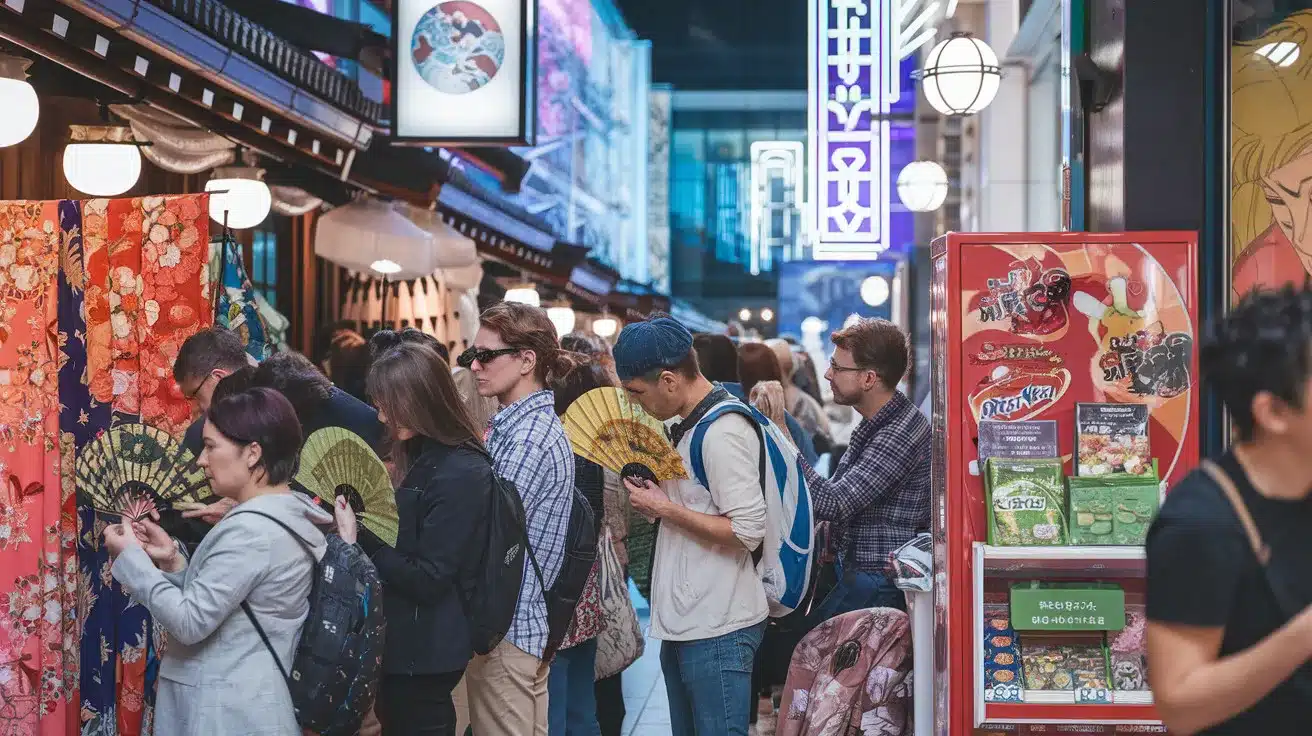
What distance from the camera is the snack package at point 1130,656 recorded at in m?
4.20

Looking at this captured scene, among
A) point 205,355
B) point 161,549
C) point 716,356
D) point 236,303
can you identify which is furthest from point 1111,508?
point 236,303

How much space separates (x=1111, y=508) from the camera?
4.19m

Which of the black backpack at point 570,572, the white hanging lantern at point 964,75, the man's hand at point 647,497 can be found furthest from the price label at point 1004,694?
the white hanging lantern at point 964,75

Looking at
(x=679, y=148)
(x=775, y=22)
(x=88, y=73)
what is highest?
(x=775, y=22)

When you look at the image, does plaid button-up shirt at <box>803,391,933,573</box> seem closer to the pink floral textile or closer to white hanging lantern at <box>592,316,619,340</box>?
the pink floral textile

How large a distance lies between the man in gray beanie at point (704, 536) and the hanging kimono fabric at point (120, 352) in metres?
1.92

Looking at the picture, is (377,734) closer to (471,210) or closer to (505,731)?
(505,731)

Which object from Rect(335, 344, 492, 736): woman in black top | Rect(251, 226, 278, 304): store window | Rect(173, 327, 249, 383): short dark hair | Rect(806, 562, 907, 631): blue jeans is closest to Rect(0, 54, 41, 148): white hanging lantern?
Rect(173, 327, 249, 383): short dark hair

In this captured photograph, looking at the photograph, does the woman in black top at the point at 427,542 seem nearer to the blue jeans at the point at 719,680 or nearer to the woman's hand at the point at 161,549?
the woman's hand at the point at 161,549

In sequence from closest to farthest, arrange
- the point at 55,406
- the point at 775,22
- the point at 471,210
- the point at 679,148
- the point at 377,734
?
1. the point at 377,734
2. the point at 55,406
3. the point at 471,210
4. the point at 775,22
5. the point at 679,148

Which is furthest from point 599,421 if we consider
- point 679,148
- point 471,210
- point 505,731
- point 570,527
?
point 679,148

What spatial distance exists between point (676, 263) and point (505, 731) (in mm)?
66650

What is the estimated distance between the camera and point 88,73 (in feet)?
20.3

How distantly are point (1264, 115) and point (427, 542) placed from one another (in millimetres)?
2969
